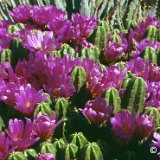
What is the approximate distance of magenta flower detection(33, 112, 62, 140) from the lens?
2.20 meters

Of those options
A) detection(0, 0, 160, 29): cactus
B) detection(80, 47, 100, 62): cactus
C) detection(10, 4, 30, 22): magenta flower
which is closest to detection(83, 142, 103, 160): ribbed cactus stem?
detection(80, 47, 100, 62): cactus

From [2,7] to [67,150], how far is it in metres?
2.77

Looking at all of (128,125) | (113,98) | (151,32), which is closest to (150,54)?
(151,32)

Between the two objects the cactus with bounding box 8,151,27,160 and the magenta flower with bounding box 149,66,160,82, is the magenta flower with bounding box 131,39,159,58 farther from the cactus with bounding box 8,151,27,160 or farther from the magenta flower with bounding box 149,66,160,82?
the cactus with bounding box 8,151,27,160

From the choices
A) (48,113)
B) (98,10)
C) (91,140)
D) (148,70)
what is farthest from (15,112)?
(98,10)

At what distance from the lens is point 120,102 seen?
7.94 feet

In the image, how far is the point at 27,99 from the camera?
7.84ft

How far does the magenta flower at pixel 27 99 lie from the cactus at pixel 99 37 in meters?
0.92

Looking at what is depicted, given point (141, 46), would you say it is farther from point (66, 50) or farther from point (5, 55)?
point (5, 55)

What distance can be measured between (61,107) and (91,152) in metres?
0.37

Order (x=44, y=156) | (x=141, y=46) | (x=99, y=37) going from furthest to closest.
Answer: (x=99, y=37)
(x=141, y=46)
(x=44, y=156)

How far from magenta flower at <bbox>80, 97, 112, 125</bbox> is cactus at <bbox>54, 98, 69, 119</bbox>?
0.10m

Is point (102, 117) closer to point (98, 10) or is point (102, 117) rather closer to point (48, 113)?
point (48, 113)

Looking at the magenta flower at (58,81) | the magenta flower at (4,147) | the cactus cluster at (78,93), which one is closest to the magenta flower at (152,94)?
the cactus cluster at (78,93)
